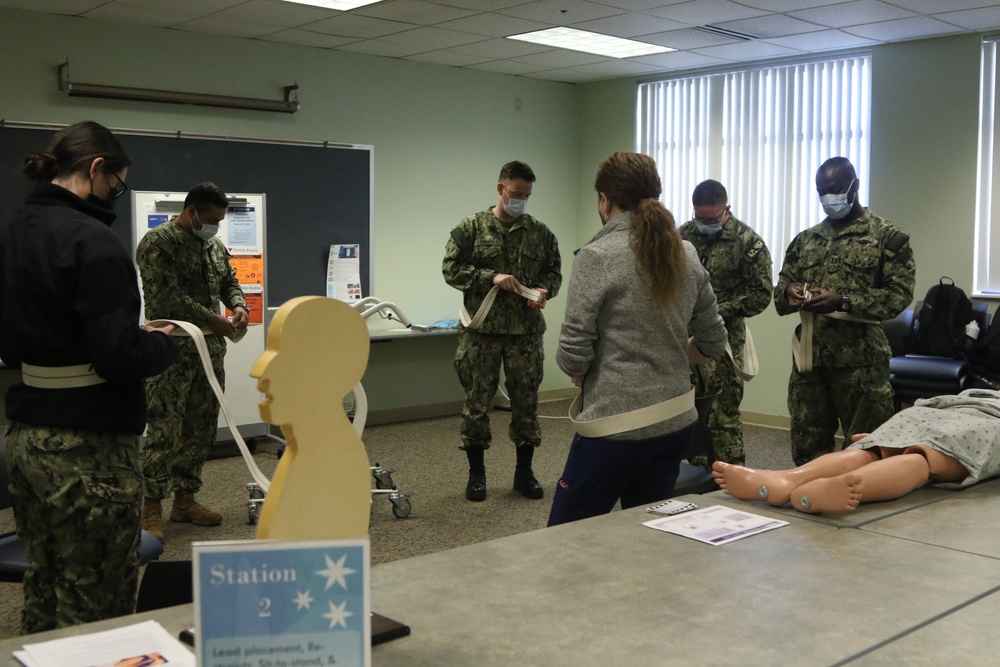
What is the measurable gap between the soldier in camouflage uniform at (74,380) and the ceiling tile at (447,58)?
4.93 meters

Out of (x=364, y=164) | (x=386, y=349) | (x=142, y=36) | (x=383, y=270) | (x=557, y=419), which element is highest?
(x=142, y=36)

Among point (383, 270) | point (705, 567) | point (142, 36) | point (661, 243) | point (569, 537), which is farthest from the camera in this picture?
point (383, 270)

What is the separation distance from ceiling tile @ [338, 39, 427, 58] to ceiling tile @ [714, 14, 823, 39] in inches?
82.8

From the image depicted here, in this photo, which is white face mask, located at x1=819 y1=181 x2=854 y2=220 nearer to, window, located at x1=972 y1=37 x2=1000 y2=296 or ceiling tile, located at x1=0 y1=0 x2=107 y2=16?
window, located at x1=972 y1=37 x2=1000 y2=296

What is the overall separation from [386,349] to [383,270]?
22.9 inches

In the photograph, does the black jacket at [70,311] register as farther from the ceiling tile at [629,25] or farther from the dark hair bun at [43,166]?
the ceiling tile at [629,25]

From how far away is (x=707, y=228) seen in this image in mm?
4660

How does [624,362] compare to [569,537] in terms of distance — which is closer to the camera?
[569,537]

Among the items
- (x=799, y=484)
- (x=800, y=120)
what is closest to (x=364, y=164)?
(x=800, y=120)

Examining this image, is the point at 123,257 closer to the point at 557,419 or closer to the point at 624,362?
the point at 624,362

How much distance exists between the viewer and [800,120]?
6996mm

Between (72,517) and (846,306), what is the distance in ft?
10.5

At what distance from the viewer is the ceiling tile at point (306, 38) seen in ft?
20.6

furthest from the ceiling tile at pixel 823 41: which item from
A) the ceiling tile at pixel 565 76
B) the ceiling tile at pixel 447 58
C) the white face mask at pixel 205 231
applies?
the white face mask at pixel 205 231
